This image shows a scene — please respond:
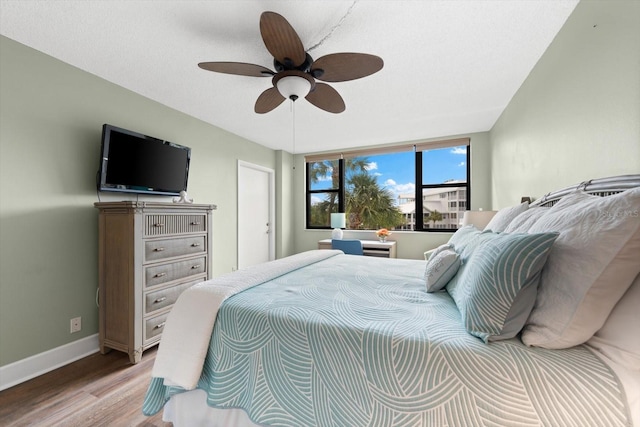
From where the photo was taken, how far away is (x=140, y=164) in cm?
247

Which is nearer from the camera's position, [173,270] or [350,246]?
[173,270]

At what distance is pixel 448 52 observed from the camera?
1.99m

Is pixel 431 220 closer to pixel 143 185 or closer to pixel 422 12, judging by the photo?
pixel 422 12

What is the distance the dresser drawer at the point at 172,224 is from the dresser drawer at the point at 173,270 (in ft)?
0.92

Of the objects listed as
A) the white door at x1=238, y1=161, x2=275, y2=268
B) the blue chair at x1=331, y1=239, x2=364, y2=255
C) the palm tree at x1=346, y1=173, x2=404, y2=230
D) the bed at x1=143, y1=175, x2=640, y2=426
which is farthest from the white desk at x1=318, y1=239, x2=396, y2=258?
the bed at x1=143, y1=175, x2=640, y2=426

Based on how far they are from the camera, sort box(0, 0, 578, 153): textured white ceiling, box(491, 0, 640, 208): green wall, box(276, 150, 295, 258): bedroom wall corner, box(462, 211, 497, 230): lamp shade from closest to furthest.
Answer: box(491, 0, 640, 208): green wall
box(0, 0, 578, 153): textured white ceiling
box(462, 211, 497, 230): lamp shade
box(276, 150, 295, 258): bedroom wall corner

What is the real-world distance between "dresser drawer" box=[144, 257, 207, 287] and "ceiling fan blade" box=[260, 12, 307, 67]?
188 centimetres

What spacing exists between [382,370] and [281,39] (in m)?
1.68

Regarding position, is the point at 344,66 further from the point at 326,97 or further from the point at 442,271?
the point at 442,271

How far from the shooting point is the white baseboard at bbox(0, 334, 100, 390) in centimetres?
177

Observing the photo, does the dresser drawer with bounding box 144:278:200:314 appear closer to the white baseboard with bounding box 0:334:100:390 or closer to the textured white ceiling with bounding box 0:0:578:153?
the white baseboard with bounding box 0:334:100:390

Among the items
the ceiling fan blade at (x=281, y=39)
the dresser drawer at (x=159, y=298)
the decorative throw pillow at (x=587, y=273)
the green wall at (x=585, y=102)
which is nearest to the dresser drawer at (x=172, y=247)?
the dresser drawer at (x=159, y=298)

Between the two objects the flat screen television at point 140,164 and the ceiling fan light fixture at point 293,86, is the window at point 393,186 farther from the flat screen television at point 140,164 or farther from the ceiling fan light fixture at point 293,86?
the ceiling fan light fixture at point 293,86

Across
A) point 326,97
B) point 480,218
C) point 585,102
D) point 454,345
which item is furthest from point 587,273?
point 480,218
